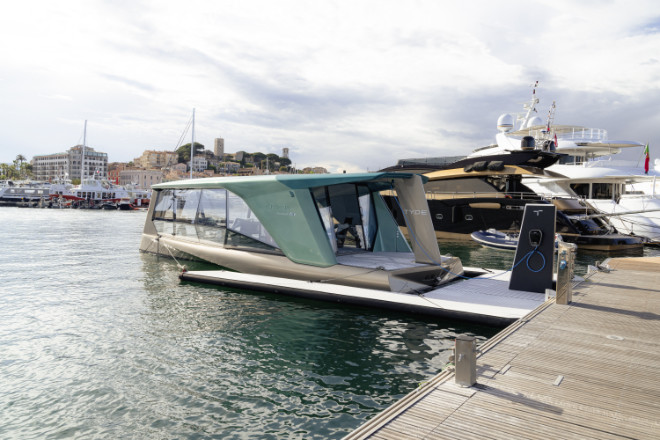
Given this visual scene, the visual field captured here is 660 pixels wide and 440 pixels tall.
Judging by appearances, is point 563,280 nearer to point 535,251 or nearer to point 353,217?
point 535,251

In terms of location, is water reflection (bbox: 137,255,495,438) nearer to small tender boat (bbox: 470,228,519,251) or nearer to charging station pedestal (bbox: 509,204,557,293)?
charging station pedestal (bbox: 509,204,557,293)

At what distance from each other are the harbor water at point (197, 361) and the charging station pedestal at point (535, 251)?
2.20m

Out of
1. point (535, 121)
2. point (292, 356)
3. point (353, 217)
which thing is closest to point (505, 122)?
point (535, 121)

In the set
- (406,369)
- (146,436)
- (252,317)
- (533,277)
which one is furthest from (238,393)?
(533,277)

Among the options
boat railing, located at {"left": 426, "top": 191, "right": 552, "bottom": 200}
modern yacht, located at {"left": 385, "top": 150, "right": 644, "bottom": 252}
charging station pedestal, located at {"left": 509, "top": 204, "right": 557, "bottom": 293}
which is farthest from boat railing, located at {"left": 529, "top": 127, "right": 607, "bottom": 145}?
charging station pedestal, located at {"left": 509, "top": 204, "right": 557, "bottom": 293}

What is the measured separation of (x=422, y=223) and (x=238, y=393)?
20.3 feet

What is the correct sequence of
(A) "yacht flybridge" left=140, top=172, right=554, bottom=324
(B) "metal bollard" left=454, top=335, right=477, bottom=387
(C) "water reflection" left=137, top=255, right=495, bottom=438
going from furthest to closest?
1. (A) "yacht flybridge" left=140, top=172, right=554, bottom=324
2. (C) "water reflection" left=137, top=255, right=495, bottom=438
3. (B) "metal bollard" left=454, top=335, right=477, bottom=387

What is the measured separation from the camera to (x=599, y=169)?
86.1ft

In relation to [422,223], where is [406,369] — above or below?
below

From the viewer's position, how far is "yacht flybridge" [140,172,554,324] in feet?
30.0

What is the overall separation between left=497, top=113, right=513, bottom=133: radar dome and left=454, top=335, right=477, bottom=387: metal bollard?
34.3 m

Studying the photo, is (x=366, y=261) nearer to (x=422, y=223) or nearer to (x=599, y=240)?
(x=422, y=223)

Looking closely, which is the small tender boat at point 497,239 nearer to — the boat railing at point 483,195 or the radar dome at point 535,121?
the boat railing at point 483,195

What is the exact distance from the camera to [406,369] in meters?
6.33
